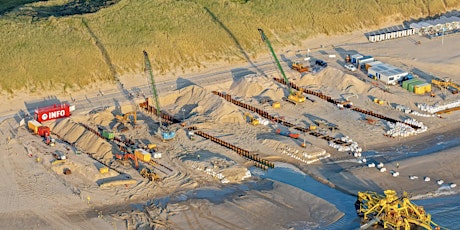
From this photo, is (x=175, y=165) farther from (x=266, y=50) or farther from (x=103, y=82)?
(x=266, y=50)

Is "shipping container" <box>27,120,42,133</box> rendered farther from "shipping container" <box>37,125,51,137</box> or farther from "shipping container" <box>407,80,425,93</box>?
"shipping container" <box>407,80,425,93</box>

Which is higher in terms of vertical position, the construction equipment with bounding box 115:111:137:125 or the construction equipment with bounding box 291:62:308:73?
the construction equipment with bounding box 115:111:137:125

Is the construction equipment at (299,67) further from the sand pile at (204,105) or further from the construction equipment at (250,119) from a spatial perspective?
the construction equipment at (250,119)

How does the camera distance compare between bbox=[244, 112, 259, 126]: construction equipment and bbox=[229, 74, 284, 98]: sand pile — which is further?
bbox=[229, 74, 284, 98]: sand pile

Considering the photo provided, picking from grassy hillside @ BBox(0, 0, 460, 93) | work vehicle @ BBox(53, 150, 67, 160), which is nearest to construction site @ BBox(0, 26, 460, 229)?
work vehicle @ BBox(53, 150, 67, 160)

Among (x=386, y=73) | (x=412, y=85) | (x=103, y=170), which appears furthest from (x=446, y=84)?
(x=103, y=170)

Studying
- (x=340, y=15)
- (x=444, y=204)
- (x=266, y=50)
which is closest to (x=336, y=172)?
(x=444, y=204)

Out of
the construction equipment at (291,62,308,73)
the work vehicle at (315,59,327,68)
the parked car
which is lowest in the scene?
the parked car

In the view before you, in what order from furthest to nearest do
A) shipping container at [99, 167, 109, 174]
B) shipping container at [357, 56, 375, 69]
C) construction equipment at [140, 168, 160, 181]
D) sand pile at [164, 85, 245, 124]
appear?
shipping container at [357, 56, 375, 69] → sand pile at [164, 85, 245, 124] → shipping container at [99, 167, 109, 174] → construction equipment at [140, 168, 160, 181]

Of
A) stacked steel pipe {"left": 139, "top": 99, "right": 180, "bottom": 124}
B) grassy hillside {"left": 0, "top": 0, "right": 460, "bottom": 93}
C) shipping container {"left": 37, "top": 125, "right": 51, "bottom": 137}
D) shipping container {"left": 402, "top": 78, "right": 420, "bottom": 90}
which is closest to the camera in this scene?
shipping container {"left": 37, "top": 125, "right": 51, "bottom": 137}
